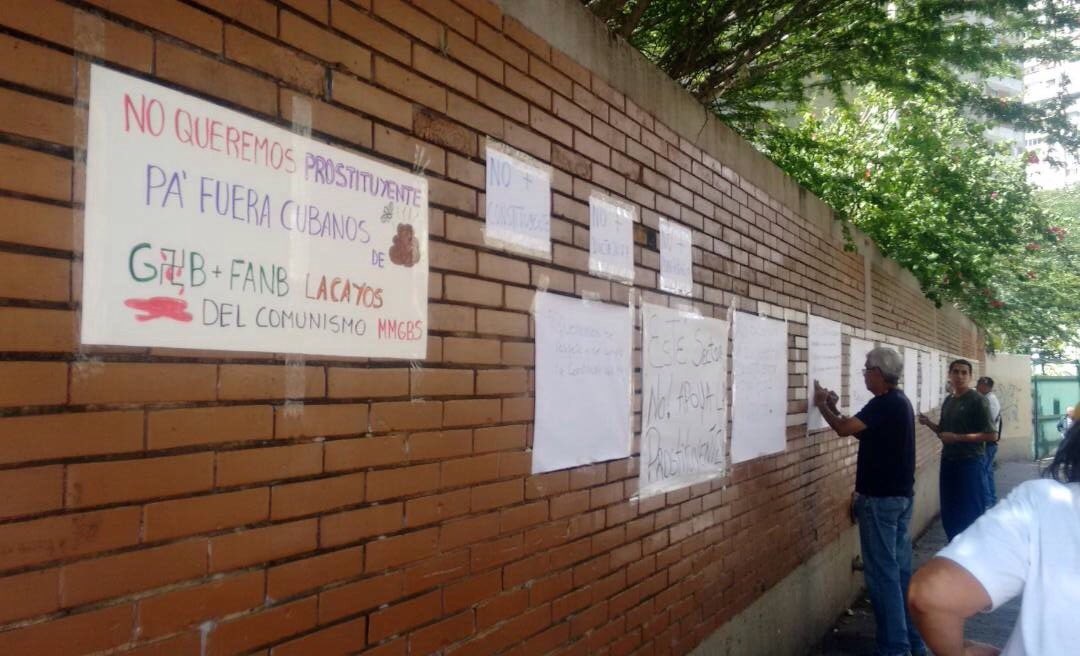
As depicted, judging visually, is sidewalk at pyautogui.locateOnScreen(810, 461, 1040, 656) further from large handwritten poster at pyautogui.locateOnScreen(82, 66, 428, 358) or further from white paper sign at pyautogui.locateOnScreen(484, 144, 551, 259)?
large handwritten poster at pyautogui.locateOnScreen(82, 66, 428, 358)

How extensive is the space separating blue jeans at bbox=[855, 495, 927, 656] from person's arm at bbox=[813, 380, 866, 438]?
1.51 feet

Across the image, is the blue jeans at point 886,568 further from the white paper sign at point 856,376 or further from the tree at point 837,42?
the tree at point 837,42

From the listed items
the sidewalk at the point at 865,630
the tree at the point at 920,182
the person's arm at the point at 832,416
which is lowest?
the sidewalk at the point at 865,630

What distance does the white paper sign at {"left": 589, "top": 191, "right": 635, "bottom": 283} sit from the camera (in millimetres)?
3768

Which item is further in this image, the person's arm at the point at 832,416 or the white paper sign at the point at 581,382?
the person's arm at the point at 832,416

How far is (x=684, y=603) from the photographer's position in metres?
4.57

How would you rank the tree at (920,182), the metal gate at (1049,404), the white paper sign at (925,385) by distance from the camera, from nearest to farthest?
the tree at (920,182), the white paper sign at (925,385), the metal gate at (1049,404)

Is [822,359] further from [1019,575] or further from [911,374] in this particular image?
[1019,575]

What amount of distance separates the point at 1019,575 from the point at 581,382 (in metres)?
1.84

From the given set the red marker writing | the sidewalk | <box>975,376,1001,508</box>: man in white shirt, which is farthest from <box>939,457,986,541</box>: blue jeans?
the red marker writing

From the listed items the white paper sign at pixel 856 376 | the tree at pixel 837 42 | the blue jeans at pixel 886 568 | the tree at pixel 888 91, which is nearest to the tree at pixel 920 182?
the tree at pixel 888 91

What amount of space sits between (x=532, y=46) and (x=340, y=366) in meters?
1.57

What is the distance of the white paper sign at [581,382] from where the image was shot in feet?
11.1

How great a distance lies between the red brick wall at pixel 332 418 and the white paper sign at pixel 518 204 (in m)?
0.06
